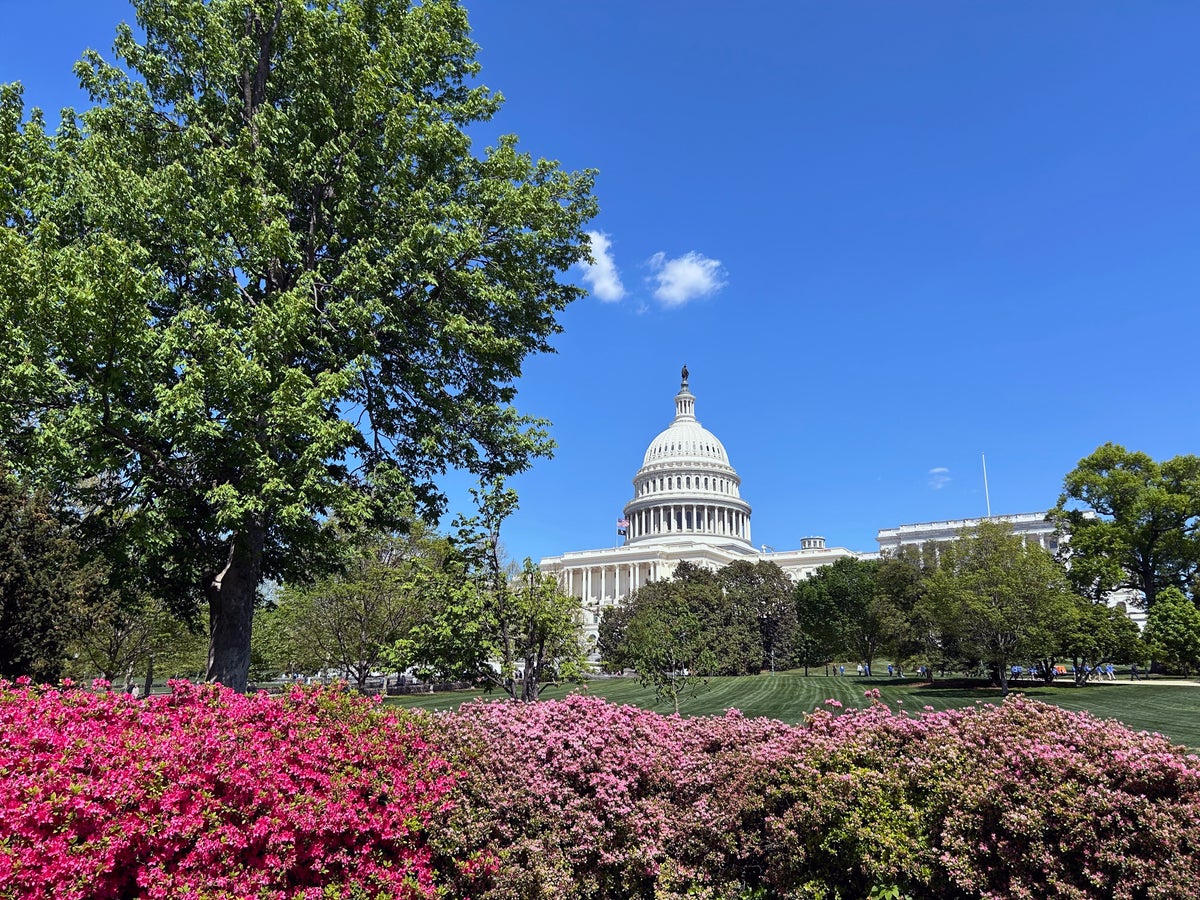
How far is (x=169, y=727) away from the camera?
262 inches

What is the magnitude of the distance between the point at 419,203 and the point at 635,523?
119330mm

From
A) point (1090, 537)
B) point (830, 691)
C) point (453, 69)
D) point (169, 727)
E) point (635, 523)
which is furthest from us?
point (635, 523)

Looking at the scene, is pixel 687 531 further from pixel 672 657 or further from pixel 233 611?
pixel 233 611

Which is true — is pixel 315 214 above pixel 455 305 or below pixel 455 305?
above

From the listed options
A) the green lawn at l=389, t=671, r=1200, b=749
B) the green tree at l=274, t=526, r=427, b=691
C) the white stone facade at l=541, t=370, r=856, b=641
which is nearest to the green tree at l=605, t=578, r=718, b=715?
the green lawn at l=389, t=671, r=1200, b=749

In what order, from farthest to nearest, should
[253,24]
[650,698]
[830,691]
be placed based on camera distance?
[830,691] → [650,698] → [253,24]

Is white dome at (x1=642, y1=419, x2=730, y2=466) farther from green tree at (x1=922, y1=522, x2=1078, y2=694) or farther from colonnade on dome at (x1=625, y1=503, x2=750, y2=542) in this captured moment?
green tree at (x1=922, y1=522, x2=1078, y2=694)

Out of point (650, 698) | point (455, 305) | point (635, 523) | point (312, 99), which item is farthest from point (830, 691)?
point (635, 523)

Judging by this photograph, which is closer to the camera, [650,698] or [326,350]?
[326,350]

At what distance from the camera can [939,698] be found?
38.1m

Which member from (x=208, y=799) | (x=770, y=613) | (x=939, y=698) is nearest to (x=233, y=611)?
(x=208, y=799)

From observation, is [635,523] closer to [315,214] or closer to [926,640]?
[926,640]

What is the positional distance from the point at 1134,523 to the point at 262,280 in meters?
59.1

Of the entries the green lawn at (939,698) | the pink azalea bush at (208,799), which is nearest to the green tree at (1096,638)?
the green lawn at (939,698)
